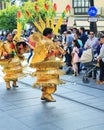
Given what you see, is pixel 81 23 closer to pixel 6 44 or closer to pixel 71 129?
pixel 6 44

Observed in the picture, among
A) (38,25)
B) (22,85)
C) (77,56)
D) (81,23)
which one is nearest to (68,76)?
(77,56)

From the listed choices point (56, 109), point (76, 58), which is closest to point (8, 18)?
point (76, 58)

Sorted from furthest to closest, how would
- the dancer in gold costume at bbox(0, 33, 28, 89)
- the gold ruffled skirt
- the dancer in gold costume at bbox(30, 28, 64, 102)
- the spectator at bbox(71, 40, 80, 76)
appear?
the spectator at bbox(71, 40, 80, 76)
the dancer in gold costume at bbox(0, 33, 28, 89)
the gold ruffled skirt
the dancer in gold costume at bbox(30, 28, 64, 102)

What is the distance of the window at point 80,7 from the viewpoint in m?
37.6

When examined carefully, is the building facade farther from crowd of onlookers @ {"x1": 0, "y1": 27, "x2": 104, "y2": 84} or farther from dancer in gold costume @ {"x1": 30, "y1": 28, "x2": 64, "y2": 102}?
dancer in gold costume @ {"x1": 30, "y1": 28, "x2": 64, "y2": 102}

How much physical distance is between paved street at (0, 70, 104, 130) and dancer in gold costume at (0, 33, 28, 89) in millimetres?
411

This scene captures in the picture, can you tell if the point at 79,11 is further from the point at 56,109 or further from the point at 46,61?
the point at 56,109

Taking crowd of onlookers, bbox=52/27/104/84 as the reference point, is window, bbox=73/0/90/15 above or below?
above

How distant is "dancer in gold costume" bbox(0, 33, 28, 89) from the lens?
11281mm

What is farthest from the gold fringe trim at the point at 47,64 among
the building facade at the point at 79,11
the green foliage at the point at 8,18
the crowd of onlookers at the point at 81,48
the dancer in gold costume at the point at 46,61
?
the building facade at the point at 79,11

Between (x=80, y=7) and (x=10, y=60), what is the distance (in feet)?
89.9

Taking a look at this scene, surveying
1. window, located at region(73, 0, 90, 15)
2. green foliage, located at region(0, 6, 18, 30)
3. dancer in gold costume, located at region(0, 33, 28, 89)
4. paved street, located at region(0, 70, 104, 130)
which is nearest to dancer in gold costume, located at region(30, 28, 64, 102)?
paved street, located at region(0, 70, 104, 130)

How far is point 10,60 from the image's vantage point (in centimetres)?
1137

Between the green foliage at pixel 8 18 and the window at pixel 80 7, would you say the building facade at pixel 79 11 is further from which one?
the green foliage at pixel 8 18
